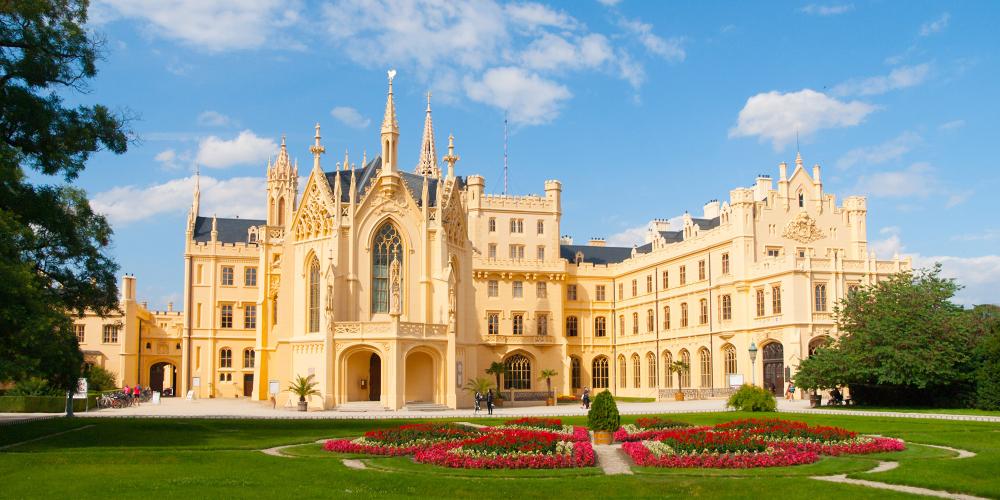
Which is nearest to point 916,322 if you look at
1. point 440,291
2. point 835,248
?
point 835,248

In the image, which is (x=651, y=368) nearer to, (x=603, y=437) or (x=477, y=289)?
(x=477, y=289)

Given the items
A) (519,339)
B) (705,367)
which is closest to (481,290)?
(519,339)

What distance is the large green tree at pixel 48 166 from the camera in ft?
84.3

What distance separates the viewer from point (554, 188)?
271 feet

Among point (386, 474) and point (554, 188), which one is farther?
point (554, 188)

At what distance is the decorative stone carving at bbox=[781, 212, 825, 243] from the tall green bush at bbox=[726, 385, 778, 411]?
23.2m

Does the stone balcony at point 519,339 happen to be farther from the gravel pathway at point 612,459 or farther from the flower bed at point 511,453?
the flower bed at point 511,453

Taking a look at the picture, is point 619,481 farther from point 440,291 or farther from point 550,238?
point 550,238

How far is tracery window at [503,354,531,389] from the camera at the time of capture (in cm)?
7675

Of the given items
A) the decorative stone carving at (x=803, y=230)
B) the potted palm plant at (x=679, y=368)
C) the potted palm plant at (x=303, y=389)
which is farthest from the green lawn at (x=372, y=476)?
the potted palm plant at (x=679, y=368)

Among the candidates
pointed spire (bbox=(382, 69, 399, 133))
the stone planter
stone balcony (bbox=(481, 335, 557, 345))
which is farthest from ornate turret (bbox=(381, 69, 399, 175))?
the stone planter

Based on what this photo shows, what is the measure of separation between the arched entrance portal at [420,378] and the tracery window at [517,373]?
895 inches

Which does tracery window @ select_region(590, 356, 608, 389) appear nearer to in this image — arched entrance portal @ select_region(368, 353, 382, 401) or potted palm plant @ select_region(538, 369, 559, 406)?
potted palm plant @ select_region(538, 369, 559, 406)

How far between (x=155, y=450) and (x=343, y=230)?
30097 millimetres
